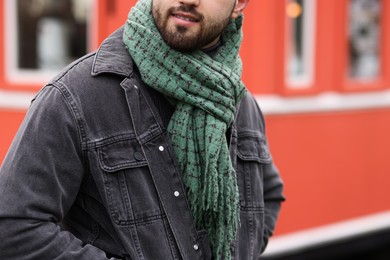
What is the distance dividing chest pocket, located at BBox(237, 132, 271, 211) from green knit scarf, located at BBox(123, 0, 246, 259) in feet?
0.44

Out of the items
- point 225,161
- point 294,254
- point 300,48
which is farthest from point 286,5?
point 225,161

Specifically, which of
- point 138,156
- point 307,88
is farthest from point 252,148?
point 307,88

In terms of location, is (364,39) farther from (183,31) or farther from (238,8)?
(183,31)

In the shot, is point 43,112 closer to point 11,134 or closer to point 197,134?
point 197,134

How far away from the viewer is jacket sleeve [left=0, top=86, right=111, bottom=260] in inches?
69.4

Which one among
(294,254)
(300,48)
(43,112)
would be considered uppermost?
(43,112)

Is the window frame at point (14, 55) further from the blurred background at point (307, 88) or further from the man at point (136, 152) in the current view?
the man at point (136, 152)

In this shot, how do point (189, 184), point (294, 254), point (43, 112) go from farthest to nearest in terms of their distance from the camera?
point (294, 254)
point (189, 184)
point (43, 112)

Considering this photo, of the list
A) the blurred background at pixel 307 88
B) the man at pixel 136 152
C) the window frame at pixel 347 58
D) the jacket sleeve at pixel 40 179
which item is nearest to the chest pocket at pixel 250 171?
the man at pixel 136 152

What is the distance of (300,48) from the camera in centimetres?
507

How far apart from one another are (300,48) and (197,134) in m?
3.23

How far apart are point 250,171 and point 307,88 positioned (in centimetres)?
289

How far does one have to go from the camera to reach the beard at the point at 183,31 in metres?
1.89

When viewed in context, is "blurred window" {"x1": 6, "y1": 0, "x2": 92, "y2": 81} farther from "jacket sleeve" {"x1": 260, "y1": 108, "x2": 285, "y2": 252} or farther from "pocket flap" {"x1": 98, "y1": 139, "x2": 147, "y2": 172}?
"pocket flap" {"x1": 98, "y1": 139, "x2": 147, "y2": 172}
